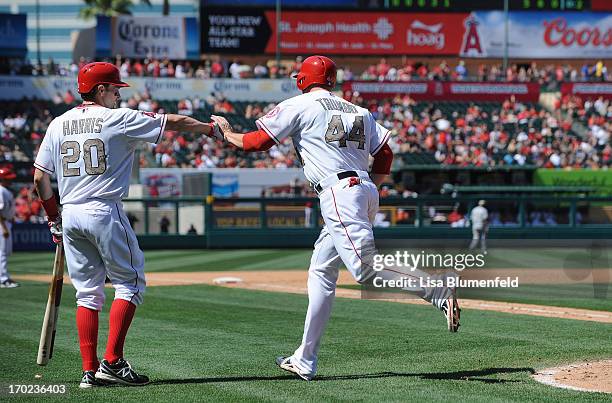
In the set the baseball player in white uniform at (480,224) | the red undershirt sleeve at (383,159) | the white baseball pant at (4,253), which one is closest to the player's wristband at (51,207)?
the red undershirt sleeve at (383,159)

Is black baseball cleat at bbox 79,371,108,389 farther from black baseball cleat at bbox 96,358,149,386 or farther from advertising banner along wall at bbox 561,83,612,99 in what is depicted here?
advertising banner along wall at bbox 561,83,612,99

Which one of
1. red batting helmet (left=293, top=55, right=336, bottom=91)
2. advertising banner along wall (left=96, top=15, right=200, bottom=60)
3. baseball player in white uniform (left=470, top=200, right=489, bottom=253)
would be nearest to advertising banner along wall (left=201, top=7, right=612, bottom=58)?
advertising banner along wall (left=96, top=15, right=200, bottom=60)

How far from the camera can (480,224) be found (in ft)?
77.4

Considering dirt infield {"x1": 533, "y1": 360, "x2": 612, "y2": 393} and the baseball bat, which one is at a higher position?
the baseball bat

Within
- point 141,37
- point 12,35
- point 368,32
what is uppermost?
point 368,32

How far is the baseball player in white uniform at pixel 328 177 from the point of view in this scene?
6.36 m

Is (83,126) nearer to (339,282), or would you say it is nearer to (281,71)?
(339,282)

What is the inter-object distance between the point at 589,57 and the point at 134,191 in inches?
1102

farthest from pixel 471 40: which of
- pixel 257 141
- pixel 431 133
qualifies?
pixel 257 141

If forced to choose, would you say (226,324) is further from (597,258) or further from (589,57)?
(589,57)

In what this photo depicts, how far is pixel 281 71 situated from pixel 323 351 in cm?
3453

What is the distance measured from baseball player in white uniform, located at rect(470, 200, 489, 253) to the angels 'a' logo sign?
2391 cm

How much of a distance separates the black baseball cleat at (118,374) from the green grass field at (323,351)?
0.29 ft

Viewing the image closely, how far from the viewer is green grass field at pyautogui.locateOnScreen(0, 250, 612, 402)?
241 inches
